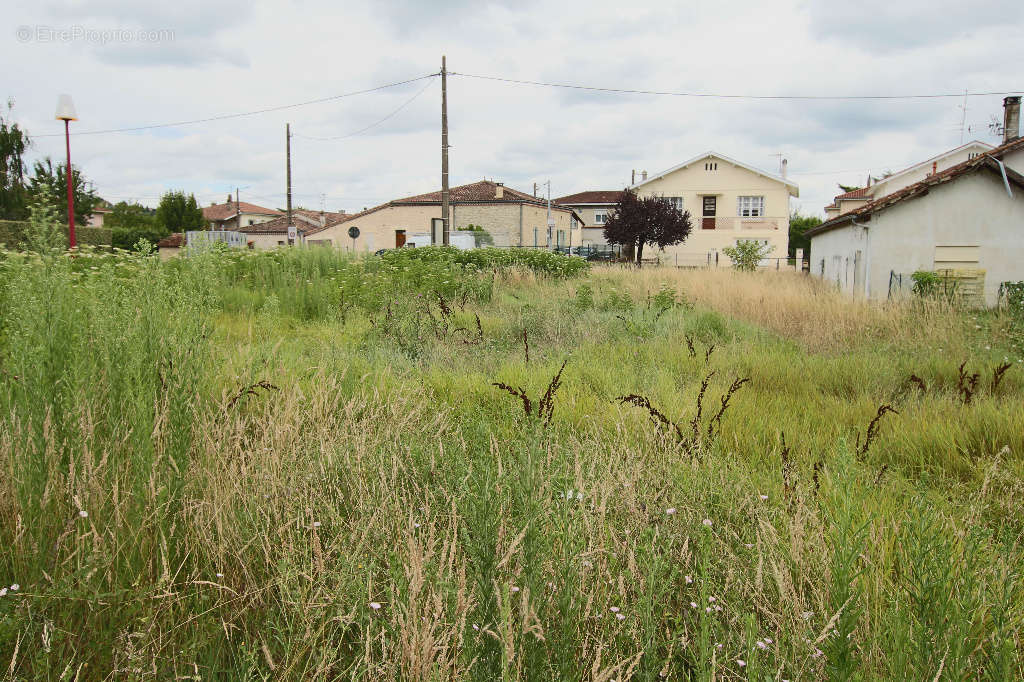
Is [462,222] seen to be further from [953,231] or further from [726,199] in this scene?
[953,231]

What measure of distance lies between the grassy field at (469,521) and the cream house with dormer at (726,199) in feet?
125

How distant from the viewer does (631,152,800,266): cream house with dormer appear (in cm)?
4169

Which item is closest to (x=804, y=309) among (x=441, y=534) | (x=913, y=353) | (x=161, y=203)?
(x=913, y=353)

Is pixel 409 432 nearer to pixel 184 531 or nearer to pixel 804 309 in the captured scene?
pixel 184 531

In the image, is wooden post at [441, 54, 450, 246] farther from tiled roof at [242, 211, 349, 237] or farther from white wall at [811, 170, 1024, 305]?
tiled roof at [242, 211, 349, 237]

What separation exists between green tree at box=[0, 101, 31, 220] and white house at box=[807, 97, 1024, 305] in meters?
31.5

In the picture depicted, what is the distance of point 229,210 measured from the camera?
89.8m

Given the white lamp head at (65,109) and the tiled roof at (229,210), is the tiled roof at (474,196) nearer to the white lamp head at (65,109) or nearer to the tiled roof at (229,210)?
the white lamp head at (65,109)

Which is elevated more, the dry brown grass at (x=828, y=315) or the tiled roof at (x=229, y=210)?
the tiled roof at (x=229, y=210)

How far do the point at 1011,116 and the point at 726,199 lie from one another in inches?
741

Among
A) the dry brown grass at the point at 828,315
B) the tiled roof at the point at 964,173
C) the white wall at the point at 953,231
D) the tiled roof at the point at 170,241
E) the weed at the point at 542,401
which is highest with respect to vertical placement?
the tiled roof at the point at 170,241

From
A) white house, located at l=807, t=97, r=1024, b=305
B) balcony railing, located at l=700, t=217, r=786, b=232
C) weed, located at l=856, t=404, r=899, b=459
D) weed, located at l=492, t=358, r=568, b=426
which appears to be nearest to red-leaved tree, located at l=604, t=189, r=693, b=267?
balcony railing, located at l=700, t=217, r=786, b=232

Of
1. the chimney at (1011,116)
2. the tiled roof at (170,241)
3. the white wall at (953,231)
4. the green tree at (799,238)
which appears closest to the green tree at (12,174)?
the tiled roof at (170,241)

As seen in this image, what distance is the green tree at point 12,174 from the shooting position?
2820 cm
